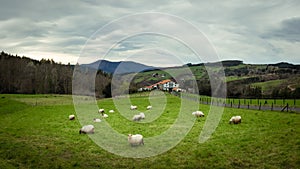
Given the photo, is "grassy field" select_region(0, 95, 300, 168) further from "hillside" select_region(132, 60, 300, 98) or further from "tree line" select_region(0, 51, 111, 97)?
"tree line" select_region(0, 51, 111, 97)

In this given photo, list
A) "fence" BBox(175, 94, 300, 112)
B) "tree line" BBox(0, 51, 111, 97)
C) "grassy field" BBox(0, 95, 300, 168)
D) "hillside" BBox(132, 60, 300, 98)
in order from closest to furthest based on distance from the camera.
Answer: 1. "grassy field" BBox(0, 95, 300, 168)
2. "fence" BBox(175, 94, 300, 112)
3. "hillside" BBox(132, 60, 300, 98)
4. "tree line" BBox(0, 51, 111, 97)

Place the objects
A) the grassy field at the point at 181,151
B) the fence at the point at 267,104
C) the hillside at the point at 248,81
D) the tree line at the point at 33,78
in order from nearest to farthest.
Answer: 1. the grassy field at the point at 181,151
2. the fence at the point at 267,104
3. the hillside at the point at 248,81
4. the tree line at the point at 33,78

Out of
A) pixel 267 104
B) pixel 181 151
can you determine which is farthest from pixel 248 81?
pixel 181 151

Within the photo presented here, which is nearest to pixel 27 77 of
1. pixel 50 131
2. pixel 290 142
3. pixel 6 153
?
pixel 50 131

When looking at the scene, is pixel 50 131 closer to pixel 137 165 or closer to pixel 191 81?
pixel 137 165

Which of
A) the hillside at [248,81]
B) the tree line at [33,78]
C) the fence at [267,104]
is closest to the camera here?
the fence at [267,104]

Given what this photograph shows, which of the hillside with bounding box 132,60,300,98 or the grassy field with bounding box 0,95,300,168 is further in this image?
the hillside with bounding box 132,60,300,98

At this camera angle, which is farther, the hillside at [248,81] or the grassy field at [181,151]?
the hillside at [248,81]

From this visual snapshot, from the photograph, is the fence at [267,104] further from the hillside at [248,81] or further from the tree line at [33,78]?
the tree line at [33,78]

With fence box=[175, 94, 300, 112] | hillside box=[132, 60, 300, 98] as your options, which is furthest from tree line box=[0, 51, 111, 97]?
fence box=[175, 94, 300, 112]

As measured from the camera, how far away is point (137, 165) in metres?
13.8

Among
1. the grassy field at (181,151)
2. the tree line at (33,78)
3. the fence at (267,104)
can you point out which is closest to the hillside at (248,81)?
the fence at (267,104)

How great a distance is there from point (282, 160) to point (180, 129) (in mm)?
10170

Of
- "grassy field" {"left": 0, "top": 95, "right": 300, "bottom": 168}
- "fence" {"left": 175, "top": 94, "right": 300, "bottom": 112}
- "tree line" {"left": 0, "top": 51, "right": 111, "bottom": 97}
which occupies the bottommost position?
"grassy field" {"left": 0, "top": 95, "right": 300, "bottom": 168}
